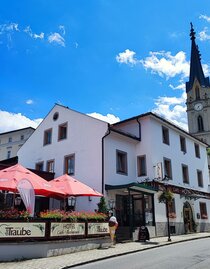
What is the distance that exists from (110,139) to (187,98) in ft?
211

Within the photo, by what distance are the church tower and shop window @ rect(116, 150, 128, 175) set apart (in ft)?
192

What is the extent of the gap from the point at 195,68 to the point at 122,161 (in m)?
62.6

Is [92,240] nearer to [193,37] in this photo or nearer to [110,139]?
[110,139]

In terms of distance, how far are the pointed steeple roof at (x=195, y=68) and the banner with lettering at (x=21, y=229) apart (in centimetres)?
7238

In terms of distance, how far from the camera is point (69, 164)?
23.4 metres

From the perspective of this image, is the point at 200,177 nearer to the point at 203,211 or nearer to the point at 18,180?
the point at 203,211

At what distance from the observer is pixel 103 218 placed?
52.9 feet

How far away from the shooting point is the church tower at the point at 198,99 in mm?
76875

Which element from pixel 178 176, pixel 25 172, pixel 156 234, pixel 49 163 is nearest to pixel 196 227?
pixel 178 176

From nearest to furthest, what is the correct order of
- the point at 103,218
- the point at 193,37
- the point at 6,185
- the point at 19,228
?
the point at 19,228
the point at 6,185
the point at 103,218
the point at 193,37

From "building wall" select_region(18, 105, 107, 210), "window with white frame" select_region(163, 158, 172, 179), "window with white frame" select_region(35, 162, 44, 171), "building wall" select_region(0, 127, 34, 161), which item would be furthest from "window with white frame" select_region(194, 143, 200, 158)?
"building wall" select_region(0, 127, 34, 161)

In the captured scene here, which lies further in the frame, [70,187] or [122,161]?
[122,161]

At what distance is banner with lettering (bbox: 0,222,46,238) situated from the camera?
1151 cm

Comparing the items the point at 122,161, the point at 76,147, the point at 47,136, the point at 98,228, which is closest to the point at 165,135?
the point at 122,161
